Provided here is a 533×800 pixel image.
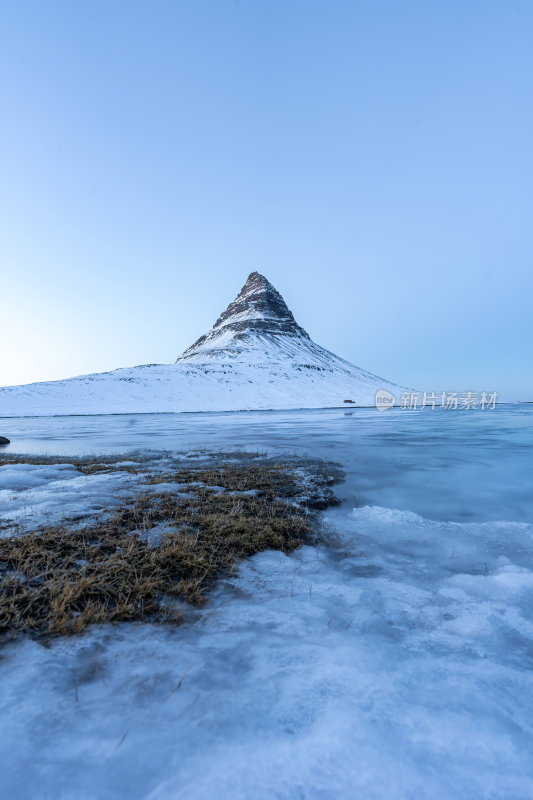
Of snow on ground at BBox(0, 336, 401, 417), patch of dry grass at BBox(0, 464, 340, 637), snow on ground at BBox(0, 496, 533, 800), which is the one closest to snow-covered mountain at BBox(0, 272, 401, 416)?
snow on ground at BBox(0, 336, 401, 417)

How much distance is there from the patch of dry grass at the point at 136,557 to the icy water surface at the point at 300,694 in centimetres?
26

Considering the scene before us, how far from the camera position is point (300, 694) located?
7.66 ft

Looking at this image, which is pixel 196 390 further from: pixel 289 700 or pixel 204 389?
pixel 289 700

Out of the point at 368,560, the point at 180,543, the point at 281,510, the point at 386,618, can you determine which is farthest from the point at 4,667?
the point at 281,510

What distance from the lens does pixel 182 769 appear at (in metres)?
1.80

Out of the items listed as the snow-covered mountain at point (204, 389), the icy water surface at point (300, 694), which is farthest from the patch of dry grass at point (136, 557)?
the snow-covered mountain at point (204, 389)

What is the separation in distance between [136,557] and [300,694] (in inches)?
96.0

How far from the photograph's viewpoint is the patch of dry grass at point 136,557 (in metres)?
3.05

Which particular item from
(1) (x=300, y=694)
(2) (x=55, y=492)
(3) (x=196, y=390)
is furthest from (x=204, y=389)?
(1) (x=300, y=694)

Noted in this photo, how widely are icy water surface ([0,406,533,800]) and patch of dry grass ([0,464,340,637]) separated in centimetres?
26

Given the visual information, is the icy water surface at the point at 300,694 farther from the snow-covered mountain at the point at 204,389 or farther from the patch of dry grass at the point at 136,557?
the snow-covered mountain at the point at 204,389

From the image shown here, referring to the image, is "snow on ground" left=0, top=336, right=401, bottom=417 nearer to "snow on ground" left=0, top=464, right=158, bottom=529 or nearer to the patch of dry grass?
"snow on ground" left=0, top=464, right=158, bottom=529

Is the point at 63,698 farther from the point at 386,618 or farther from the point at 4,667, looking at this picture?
the point at 386,618

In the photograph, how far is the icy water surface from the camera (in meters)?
1.79
